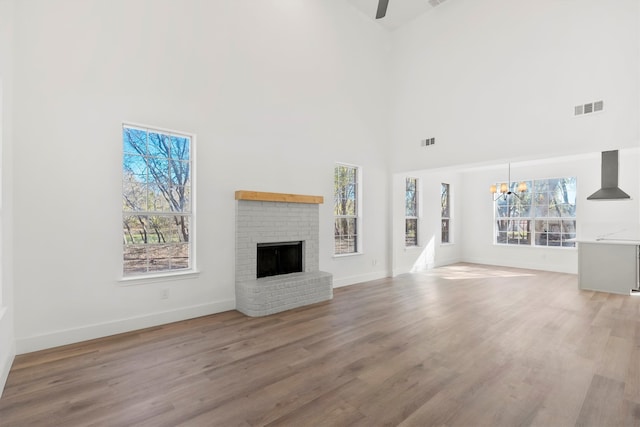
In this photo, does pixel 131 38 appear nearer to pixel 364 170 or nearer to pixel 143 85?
pixel 143 85

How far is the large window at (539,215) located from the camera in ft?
24.4

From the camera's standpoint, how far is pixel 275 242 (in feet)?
15.7

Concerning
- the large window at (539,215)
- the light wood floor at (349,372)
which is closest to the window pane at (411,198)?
the large window at (539,215)

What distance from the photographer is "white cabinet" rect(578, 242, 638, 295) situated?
532 centimetres

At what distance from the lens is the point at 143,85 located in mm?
3627

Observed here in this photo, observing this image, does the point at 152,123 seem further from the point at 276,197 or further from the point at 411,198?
the point at 411,198

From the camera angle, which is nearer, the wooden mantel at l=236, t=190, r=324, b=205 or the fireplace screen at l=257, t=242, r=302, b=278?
the wooden mantel at l=236, t=190, r=324, b=205

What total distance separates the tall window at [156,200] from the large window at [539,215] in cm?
812

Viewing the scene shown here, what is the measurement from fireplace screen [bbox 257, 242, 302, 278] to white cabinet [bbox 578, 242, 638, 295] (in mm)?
5236

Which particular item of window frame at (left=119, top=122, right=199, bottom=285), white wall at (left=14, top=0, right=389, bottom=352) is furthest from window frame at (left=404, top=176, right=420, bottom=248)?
window frame at (left=119, top=122, right=199, bottom=285)

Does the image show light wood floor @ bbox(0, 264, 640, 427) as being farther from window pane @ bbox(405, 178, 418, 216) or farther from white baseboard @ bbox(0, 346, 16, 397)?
window pane @ bbox(405, 178, 418, 216)

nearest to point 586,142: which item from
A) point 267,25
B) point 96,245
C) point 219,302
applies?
point 267,25

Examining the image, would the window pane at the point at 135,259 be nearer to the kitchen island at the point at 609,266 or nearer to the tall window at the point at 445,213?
the kitchen island at the point at 609,266

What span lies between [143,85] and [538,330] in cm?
536
